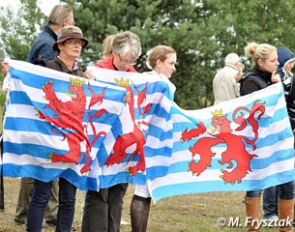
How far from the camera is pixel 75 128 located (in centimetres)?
497

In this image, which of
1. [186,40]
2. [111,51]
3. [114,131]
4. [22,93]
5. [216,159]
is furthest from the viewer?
[186,40]

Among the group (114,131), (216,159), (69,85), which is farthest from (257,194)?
(69,85)

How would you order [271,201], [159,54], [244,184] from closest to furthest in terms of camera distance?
[159,54], [244,184], [271,201]

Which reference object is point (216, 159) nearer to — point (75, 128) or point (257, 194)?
point (257, 194)

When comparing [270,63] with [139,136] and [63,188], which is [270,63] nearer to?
[139,136]

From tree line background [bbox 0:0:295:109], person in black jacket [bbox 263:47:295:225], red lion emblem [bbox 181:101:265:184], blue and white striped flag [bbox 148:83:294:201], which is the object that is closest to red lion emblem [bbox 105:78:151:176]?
blue and white striped flag [bbox 148:83:294:201]

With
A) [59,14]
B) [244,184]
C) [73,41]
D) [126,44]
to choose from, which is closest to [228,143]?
[244,184]

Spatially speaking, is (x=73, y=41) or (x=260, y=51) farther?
(x=260, y=51)

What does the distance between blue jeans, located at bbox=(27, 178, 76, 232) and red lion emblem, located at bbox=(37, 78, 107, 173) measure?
19 cm

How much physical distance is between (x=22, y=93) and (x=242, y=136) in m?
2.25

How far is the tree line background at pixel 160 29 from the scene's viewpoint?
2016 cm

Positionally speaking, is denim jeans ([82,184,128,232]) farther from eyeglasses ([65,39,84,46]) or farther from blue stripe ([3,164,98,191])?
eyeglasses ([65,39,84,46])

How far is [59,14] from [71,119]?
59.0 inches

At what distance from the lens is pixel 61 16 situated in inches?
240
